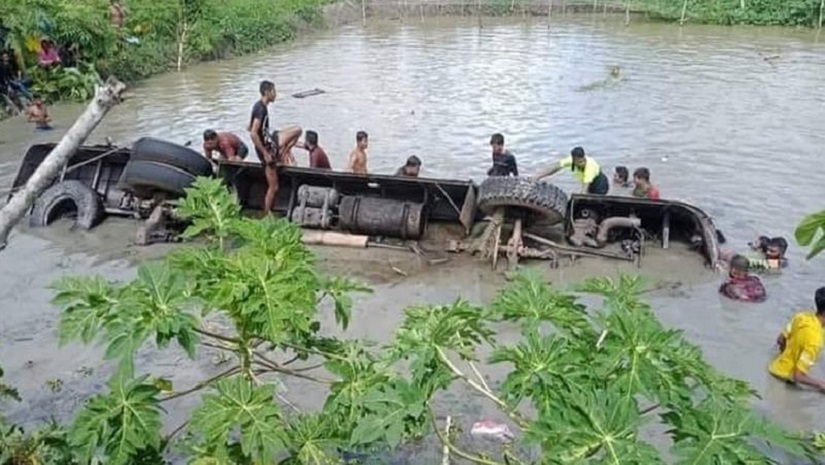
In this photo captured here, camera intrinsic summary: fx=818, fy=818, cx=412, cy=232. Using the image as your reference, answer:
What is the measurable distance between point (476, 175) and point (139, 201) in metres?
5.79

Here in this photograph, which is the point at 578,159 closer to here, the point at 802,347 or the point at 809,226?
the point at 802,347

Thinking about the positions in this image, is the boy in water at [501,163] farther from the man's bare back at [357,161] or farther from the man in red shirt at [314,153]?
the man in red shirt at [314,153]

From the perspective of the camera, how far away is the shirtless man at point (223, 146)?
11922 millimetres

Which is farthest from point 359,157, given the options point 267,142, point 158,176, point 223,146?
point 158,176

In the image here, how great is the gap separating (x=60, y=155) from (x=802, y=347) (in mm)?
6210

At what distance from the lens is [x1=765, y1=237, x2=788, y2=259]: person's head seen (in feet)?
33.7

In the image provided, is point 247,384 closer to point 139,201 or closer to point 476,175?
point 139,201

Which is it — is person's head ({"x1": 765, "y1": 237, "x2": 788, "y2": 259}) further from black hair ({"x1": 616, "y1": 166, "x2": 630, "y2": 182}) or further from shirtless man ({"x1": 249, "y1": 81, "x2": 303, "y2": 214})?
shirtless man ({"x1": 249, "y1": 81, "x2": 303, "y2": 214})

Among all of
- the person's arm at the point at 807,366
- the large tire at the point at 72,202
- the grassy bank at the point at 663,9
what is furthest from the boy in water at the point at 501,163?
the grassy bank at the point at 663,9

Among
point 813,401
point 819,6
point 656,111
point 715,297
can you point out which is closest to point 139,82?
point 656,111

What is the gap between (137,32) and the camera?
23.8 m

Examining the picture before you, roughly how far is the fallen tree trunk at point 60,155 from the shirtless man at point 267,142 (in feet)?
22.3

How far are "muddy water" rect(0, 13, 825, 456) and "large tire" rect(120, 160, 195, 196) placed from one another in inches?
33.8

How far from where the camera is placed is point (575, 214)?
35.9ft
